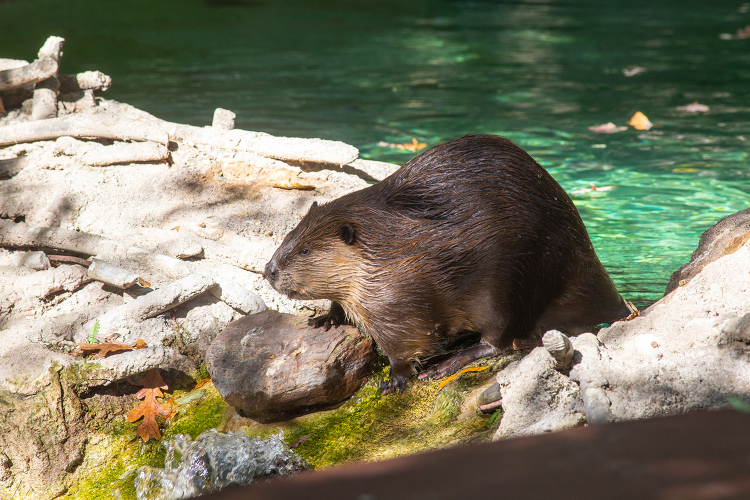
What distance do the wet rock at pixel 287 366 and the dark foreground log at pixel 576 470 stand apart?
7.20ft

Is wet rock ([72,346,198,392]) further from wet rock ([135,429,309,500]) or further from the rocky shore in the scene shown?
wet rock ([135,429,309,500])

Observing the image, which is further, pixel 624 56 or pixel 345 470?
→ pixel 624 56

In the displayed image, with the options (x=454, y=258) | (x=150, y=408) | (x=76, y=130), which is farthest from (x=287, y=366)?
(x=76, y=130)

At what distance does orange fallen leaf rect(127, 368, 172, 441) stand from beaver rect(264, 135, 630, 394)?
35.6 inches

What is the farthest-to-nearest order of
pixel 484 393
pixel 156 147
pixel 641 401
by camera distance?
pixel 156 147
pixel 484 393
pixel 641 401

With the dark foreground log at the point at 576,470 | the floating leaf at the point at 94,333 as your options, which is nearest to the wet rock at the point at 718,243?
the dark foreground log at the point at 576,470

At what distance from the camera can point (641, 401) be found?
84.7 inches

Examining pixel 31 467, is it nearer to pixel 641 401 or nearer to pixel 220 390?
pixel 220 390

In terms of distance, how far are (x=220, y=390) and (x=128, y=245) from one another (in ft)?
4.59

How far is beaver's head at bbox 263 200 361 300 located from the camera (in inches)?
124

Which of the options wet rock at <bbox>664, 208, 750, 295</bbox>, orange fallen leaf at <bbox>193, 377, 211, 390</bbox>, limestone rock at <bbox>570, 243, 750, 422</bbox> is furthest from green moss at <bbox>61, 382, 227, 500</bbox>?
wet rock at <bbox>664, 208, 750, 295</bbox>

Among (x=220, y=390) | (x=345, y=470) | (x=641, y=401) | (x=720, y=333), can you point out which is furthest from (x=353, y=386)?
(x=345, y=470)

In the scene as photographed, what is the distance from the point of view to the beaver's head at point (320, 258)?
10.4 feet

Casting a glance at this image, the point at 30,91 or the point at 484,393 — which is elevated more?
the point at 30,91
